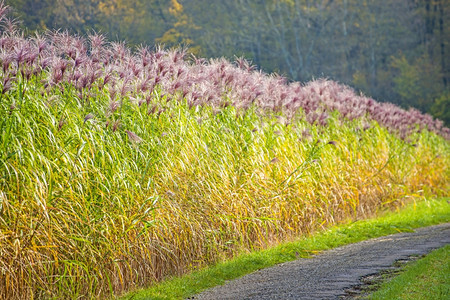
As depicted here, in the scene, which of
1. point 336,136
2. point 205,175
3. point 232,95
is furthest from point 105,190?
point 336,136

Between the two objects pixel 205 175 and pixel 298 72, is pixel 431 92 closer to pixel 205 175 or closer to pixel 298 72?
pixel 298 72

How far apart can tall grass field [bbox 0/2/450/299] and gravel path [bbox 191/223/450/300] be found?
2.79 feet

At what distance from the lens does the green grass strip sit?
6.06 meters

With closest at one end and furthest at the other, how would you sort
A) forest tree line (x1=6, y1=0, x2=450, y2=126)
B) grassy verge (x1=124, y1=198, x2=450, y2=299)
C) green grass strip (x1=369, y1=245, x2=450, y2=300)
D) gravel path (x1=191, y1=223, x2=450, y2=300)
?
green grass strip (x1=369, y1=245, x2=450, y2=300), gravel path (x1=191, y1=223, x2=450, y2=300), grassy verge (x1=124, y1=198, x2=450, y2=299), forest tree line (x1=6, y1=0, x2=450, y2=126)

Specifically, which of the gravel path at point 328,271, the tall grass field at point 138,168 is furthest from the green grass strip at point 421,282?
the tall grass field at point 138,168

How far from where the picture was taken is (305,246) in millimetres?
9359

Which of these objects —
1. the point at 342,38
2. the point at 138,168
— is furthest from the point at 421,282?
the point at 342,38

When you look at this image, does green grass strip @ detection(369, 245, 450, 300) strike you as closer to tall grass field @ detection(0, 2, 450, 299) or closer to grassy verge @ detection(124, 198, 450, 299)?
grassy verge @ detection(124, 198, 450, 299)

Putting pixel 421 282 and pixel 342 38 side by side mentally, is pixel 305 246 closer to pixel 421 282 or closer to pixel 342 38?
pixel 421 282

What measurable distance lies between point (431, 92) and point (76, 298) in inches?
1390

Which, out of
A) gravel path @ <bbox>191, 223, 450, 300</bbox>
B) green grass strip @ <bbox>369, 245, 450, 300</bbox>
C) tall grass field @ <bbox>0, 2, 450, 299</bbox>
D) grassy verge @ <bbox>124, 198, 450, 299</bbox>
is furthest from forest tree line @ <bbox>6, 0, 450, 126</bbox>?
green grass strip @ <bbox>369, 245, 450, 300</bbox>

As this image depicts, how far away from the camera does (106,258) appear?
6.54 m

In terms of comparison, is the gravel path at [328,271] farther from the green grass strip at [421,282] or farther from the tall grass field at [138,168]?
the tall grass field at [138,168]

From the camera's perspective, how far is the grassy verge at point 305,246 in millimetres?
6801
